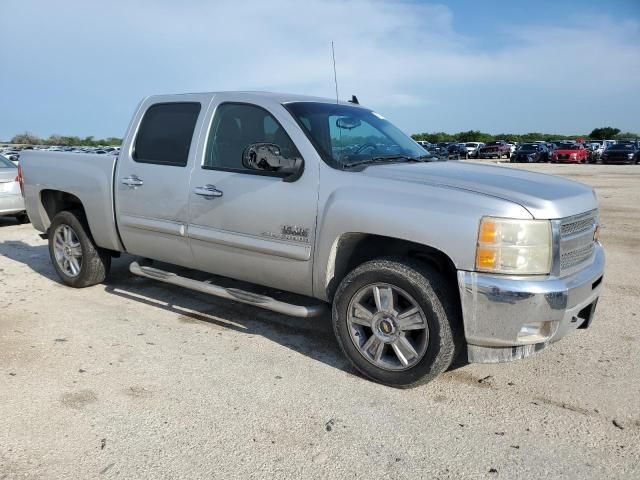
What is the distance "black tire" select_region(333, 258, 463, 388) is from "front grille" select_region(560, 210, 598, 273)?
0.67 m

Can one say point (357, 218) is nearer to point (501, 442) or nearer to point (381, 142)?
Answer: point (381, 142)

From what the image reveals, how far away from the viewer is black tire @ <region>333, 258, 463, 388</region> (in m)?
3.30

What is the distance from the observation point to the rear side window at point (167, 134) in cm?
464

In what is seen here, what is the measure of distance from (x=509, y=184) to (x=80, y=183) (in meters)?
3.94

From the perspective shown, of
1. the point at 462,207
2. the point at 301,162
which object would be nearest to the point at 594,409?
the point at 462,207

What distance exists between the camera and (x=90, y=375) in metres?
3.67

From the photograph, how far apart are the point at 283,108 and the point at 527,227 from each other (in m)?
1.98

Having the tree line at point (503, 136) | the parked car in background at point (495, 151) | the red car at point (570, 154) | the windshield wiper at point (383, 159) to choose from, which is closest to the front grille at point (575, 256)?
the windshield wiper at point (383, 159)

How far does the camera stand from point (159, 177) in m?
Answer: 4.67

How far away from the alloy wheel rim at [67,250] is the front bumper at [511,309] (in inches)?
160

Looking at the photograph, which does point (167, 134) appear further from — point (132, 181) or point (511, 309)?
point (511, 309)

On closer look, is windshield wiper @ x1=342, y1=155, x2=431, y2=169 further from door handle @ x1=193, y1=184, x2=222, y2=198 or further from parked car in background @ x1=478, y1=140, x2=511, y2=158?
parked car in background @ x1=478, y1=140, x2=511, y2=158

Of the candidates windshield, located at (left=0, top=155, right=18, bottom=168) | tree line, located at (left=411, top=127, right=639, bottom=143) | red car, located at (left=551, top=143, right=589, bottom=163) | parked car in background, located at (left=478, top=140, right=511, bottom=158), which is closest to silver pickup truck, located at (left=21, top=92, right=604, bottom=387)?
windshield, located at (left=0, top=155, right=18, bottom=168)

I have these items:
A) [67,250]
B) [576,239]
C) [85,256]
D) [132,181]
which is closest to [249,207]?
[132,181]
